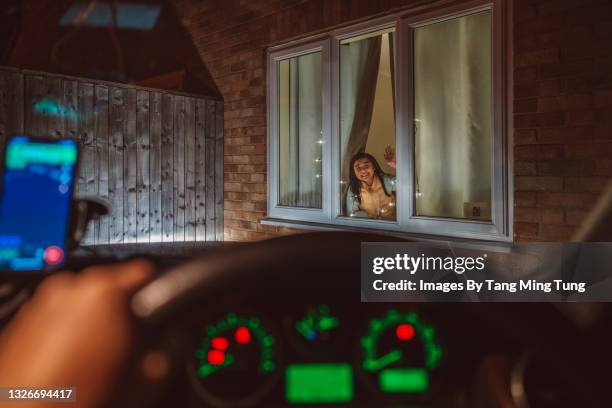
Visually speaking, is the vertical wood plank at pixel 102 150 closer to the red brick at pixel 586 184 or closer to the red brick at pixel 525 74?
the red brick at pixel 525 74

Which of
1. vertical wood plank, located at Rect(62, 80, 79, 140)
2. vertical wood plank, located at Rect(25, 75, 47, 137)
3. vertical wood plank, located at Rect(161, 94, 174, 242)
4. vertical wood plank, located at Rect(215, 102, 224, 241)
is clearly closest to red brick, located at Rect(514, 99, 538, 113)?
vertical wood plank, located at Rect(215, 102, 224, 241)

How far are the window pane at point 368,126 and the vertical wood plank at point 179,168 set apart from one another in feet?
5.08

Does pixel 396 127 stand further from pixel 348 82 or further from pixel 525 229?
pixel 525 229

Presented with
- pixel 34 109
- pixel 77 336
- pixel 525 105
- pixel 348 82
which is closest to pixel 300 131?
pixel 348 82

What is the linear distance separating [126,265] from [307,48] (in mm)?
Answer: 3029

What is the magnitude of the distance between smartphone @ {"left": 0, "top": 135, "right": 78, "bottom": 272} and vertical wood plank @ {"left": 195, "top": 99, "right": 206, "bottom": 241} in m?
1.28

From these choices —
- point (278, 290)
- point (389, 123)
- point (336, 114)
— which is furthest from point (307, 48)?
point (278, 290)

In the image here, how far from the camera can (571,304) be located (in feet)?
3.46

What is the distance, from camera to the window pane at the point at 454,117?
3104 millimetres

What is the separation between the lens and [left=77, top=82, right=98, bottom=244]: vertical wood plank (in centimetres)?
390

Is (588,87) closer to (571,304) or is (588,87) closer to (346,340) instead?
(571,304)

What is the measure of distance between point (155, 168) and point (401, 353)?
3612 mm

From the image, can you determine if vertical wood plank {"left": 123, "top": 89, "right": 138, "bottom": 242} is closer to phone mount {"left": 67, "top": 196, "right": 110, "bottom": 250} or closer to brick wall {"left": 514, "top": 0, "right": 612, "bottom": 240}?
phone mount {"left": 67, "top": 196, "right": 110, "bottom": 250}

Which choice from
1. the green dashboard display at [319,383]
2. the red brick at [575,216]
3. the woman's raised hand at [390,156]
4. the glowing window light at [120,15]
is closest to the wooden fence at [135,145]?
the glowing window light at [120,15]
